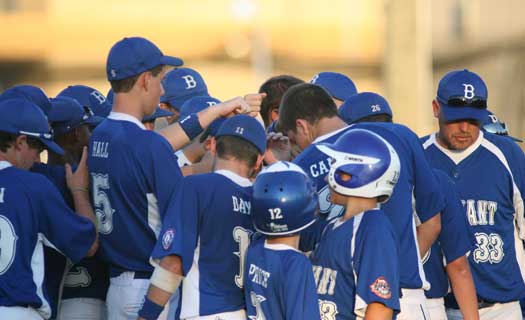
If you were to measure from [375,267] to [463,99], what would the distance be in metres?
2.24

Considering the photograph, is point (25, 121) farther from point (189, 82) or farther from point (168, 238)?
point (189, 82)

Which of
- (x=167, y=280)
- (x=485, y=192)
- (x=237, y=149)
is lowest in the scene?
(x=485, y=192)

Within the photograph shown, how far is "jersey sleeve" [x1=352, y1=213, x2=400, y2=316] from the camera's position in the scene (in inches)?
231

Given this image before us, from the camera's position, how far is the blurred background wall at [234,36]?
21141mm

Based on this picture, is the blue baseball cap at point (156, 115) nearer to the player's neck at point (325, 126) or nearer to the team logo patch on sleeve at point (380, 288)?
the player's neck at point (325, 126)

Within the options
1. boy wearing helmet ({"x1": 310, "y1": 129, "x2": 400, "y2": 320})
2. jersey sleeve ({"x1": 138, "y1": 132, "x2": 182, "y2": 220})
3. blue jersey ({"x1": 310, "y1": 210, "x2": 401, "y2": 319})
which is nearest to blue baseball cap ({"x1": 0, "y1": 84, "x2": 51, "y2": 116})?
jersey sleeve ({"x1": 138, "y1": 132, "x2": 182, "y2": 220})

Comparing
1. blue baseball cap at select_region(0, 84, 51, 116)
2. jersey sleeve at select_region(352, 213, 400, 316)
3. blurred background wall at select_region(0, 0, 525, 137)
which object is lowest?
blurred background wall at select_region(0, 0, 525, 137)

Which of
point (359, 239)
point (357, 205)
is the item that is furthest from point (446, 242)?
point (359, 239)

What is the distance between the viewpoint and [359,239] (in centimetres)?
595

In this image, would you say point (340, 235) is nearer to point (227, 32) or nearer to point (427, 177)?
point (427, 177)

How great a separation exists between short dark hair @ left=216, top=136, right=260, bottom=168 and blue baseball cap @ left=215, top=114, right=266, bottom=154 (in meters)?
0.02

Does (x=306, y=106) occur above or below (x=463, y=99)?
above

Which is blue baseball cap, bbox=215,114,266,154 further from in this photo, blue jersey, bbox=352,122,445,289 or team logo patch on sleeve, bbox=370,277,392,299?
team logo patch on sleeve, bbox=370,277,392,299

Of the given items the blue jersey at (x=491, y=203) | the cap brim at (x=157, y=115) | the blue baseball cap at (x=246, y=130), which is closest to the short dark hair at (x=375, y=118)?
the blue jersey at (x=491, y=203)
